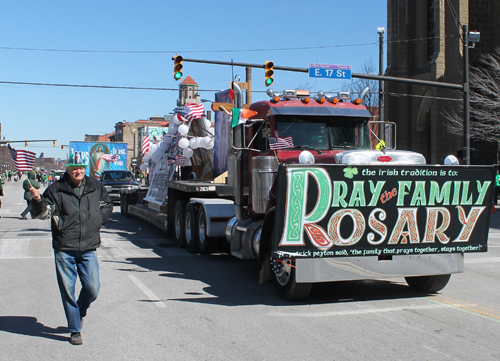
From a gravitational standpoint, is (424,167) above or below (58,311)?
above

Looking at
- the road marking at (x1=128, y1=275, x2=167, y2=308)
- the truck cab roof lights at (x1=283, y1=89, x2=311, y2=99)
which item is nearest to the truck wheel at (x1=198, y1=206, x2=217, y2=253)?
the road marking at (x1=128, y1=275, x2=167, y2=308)

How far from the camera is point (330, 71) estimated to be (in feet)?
65.5

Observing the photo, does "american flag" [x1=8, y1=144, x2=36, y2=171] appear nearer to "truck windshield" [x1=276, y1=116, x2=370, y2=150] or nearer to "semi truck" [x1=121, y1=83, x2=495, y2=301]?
"semi truck" [x1=121, y1=83, x2=495, y2=301]

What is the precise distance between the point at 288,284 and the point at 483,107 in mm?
28384

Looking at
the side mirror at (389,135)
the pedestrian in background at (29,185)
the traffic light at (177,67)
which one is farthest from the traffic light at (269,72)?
the side mirror at (389,135)

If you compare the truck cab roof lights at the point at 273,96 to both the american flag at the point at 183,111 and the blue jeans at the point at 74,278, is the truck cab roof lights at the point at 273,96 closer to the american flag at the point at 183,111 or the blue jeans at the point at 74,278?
the blue jeans at the point at 74,278

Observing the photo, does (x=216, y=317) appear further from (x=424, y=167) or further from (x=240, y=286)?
(x=424, y=167)

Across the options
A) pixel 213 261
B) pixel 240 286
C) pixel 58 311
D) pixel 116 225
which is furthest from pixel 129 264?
pixel 116 225

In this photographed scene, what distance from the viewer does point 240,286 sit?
28.3 feet

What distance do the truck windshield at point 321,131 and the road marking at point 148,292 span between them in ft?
10.3

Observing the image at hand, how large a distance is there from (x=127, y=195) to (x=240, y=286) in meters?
12.5

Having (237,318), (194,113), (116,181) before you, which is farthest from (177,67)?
(237,318)

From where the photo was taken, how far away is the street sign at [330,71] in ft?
64.1

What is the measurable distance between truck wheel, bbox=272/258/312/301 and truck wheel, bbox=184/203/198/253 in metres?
4.45
